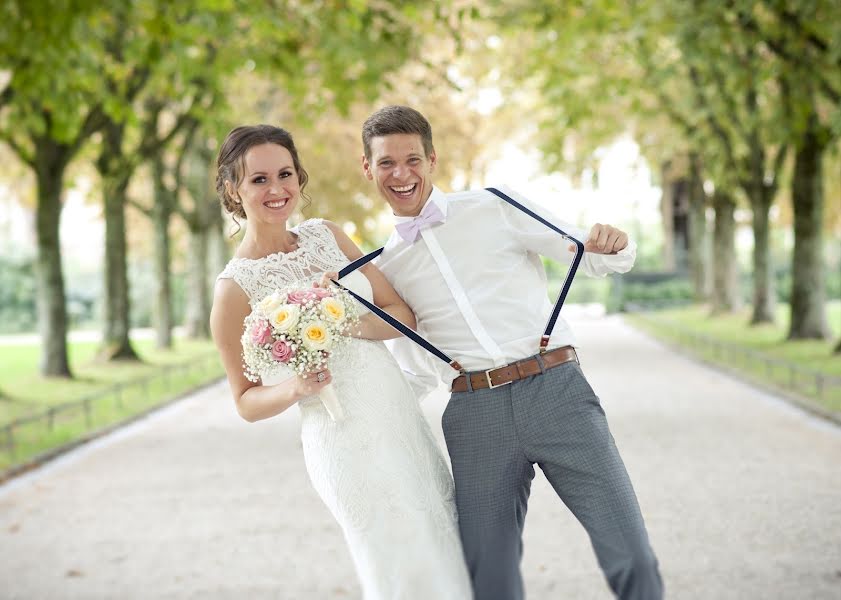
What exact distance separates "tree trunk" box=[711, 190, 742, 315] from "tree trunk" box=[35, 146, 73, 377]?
71.7 feet

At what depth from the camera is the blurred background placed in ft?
50.9

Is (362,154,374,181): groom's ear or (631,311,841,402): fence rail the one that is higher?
(362,154,374,181): groom's ear

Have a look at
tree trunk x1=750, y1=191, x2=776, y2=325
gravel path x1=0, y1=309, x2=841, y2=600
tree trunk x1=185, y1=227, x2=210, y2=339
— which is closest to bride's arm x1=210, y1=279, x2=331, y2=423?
gravel path x1=0, y1=309, x2=841, y2=600

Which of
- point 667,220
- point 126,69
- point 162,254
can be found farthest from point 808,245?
point 667,220

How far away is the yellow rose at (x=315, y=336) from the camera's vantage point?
3691 mm

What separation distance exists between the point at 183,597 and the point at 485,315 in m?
3.45

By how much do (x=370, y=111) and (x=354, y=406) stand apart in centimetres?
2547

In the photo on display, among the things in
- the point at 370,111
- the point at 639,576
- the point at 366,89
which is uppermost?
the point at 370,111

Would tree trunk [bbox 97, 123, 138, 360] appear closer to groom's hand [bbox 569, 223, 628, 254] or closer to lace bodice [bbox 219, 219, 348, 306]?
lace bodice [bbox 219, 219, 348, 306]

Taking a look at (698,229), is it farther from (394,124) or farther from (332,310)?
(332,310)

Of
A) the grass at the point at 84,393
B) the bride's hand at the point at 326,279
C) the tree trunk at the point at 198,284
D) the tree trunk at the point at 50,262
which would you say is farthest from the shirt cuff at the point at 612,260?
the tree trunk at the point at 198,284

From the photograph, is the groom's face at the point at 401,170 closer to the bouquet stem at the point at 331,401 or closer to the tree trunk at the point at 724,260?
the bouquet stem at the point at 331,401

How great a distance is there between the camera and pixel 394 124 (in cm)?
421

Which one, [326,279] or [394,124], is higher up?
[394,124]
